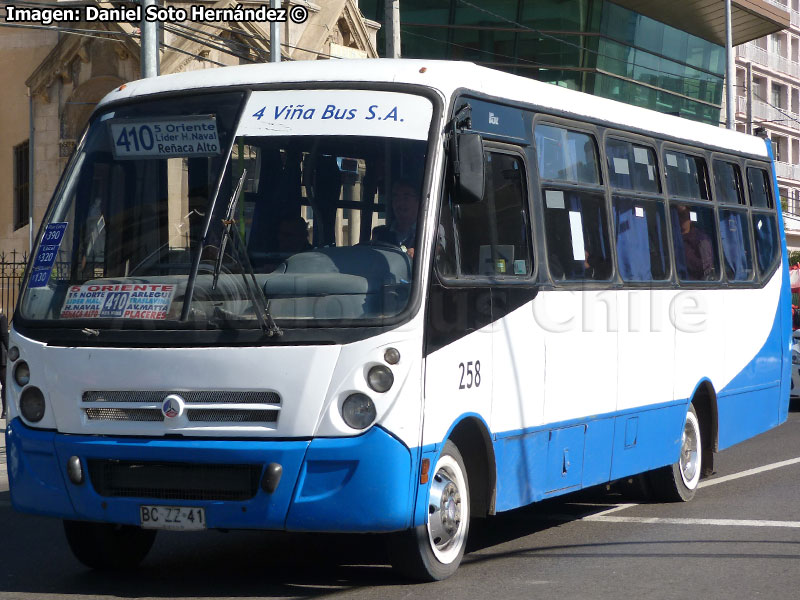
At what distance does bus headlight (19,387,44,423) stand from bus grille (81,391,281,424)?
29 cm

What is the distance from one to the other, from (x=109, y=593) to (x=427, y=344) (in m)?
2.11

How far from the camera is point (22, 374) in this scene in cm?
756

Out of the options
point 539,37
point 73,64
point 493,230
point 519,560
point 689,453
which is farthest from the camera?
point 539,37

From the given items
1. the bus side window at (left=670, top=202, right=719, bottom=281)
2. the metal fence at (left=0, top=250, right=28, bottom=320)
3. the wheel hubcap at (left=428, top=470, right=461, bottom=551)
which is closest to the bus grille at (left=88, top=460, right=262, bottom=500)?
the wheel hubcap at (left=428, top=470, right=461, bottom=551)

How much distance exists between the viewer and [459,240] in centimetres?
768

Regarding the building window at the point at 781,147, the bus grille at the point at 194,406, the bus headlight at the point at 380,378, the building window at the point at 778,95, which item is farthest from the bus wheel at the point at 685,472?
the building window at the point at 778,95

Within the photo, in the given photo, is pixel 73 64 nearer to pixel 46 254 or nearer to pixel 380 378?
pixel 46 254


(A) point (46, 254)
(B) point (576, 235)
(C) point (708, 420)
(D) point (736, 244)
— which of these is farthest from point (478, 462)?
(D) point (736, 244)

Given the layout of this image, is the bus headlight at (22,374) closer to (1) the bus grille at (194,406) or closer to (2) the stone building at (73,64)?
(1) the bus grille at (194,406)

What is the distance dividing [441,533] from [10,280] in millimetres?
22310

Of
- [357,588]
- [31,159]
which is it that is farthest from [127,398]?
[31,159]

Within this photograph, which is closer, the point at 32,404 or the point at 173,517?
the point at 173,517

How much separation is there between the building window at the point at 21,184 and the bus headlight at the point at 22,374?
24945 millimetres

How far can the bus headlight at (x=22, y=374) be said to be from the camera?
24.7 ft
